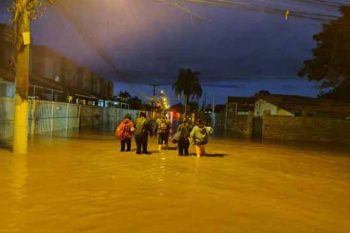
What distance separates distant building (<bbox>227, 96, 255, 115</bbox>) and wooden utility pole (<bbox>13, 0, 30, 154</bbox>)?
4379 centimetres

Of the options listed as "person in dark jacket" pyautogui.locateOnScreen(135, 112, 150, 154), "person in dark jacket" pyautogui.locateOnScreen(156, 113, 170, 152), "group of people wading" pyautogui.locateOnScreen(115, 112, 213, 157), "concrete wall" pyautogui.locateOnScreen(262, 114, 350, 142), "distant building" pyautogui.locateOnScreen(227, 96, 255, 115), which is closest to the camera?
"person in dark jacket" pyautogui.locateOnScreen(135, 112, 150, 154)

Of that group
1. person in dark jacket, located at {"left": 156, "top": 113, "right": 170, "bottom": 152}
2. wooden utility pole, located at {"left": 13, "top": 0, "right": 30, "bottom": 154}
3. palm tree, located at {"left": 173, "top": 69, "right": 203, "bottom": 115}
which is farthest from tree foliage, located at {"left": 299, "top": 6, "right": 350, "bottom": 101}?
palm tree, located at {"left": 173, "top": 69, "right": 203, "bottom": 115}

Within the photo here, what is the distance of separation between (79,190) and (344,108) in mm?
32871

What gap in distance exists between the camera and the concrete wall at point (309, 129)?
38219 millimetres

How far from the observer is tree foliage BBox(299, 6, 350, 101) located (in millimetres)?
36000

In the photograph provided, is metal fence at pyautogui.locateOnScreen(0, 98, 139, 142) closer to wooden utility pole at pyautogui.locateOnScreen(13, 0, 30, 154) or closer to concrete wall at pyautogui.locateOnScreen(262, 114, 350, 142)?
wooden utility pole at pyautogui.locateOnScreen(13, 0, 30, 154)

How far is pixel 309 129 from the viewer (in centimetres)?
3850

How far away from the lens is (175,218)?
8.46m

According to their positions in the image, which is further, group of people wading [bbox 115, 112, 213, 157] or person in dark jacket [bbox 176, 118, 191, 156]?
person in dark jacket [bbox 176, 118, 191, 156]

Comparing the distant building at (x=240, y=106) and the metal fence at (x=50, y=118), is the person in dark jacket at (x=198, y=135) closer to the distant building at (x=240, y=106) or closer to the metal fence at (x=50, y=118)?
the metal fence at (x=50, y=118)

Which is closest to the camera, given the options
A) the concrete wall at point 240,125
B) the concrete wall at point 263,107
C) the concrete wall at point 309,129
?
the concrete wall at point 309,129

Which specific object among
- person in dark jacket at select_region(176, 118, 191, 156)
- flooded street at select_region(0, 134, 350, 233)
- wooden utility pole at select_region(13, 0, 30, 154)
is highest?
wooden utility pole at select_region(13, 0, 30, 154)

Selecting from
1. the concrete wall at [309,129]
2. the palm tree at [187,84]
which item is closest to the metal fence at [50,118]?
the concrete wall at [309,129]

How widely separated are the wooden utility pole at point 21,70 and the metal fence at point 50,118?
192 inches
